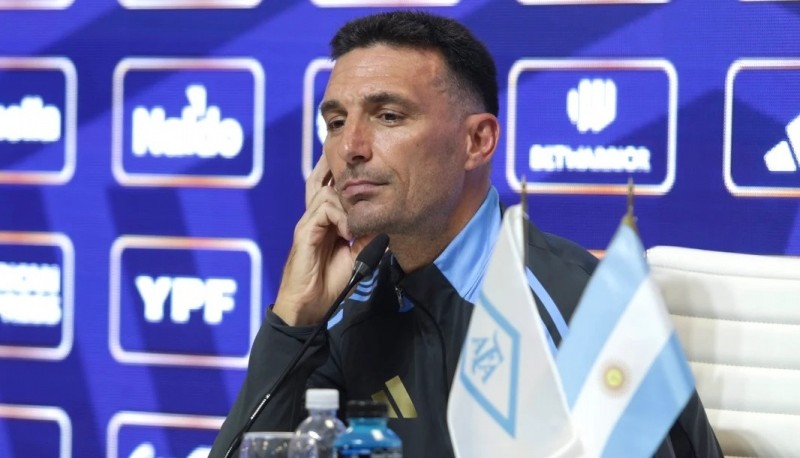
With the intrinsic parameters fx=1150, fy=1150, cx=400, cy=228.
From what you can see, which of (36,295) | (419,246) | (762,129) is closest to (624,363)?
(419,246)

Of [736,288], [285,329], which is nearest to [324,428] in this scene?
[285,329]

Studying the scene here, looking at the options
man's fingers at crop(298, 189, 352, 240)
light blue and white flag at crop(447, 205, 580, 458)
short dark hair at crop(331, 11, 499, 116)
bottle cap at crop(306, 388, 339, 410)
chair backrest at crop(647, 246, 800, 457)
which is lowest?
chair backrest at crop(647, 246, 800, 457)

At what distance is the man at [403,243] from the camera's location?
1653 millimetres

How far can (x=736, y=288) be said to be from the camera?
1.80 m

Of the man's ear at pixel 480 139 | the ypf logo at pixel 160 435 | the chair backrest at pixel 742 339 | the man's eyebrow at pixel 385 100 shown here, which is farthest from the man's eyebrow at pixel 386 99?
the ypf logo at pixel 160 435

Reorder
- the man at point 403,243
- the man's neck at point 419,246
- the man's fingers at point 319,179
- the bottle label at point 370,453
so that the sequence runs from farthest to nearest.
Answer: the man's fingers at point 319,179 < the man's neck at point 419,246 < the man at point 403,243 < the bottle label at point 370,453

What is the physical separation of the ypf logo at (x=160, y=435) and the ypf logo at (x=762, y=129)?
1.26 metres

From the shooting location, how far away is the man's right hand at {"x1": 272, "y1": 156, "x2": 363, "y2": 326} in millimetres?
1713

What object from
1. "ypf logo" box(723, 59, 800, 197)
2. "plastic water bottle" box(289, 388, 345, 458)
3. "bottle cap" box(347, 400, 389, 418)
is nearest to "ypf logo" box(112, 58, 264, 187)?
"ypf logo" box(723, 59, 800, 197)

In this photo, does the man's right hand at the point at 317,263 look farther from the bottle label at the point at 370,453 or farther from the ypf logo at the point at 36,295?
the ypf logo at the point at 36,295

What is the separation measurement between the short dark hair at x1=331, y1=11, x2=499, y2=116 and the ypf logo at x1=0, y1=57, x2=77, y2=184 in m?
1.08

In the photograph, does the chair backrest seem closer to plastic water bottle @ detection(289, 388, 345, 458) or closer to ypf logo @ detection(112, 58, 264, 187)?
plastic water bottle @ detection(289, 388, 345, 458)

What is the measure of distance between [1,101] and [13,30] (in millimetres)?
173

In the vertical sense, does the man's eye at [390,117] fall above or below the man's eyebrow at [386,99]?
below
